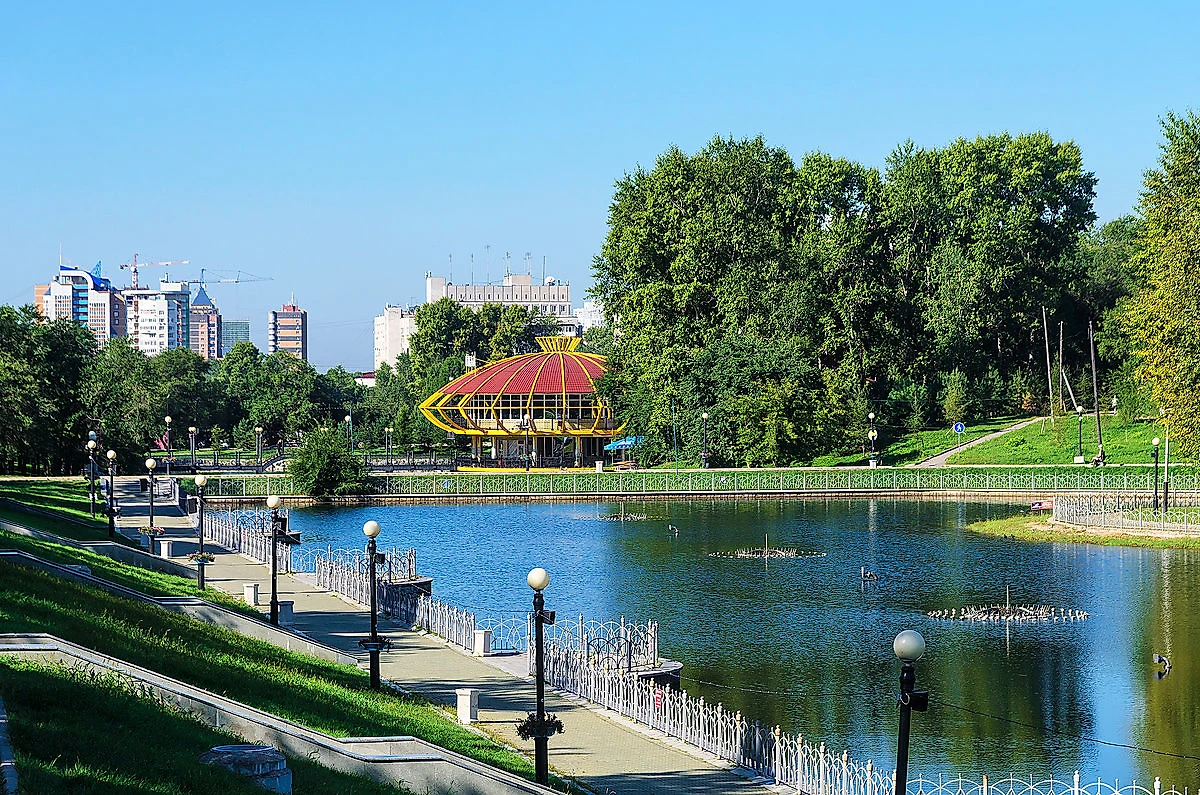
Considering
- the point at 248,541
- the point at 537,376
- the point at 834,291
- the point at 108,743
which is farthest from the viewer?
the point at 537,376

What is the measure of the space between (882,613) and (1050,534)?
16.5 m

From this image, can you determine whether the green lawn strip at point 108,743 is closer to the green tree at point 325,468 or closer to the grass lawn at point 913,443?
the green tree at point 325,468

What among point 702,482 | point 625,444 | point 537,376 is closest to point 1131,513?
point 702,482

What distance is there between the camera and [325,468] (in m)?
67.1

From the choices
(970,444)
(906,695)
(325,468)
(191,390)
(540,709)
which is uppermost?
(191,390)

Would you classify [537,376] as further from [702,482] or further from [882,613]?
[882,613]

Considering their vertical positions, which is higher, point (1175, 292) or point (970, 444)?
point (1175, 292)

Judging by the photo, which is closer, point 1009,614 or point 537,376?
point 1009,614

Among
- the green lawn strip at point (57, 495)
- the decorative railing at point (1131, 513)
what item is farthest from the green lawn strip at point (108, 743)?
the decorative railing at point (1131, 513)

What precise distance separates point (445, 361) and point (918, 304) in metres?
46.7

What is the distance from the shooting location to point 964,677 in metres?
26.8

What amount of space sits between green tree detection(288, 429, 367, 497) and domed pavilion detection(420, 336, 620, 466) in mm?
19353

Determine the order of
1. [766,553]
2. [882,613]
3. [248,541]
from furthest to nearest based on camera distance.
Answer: [766,553], [248,541], [882,613]

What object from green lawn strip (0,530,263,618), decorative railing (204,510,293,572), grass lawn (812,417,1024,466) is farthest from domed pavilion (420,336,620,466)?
green lawn strip (0,530,263,618)
